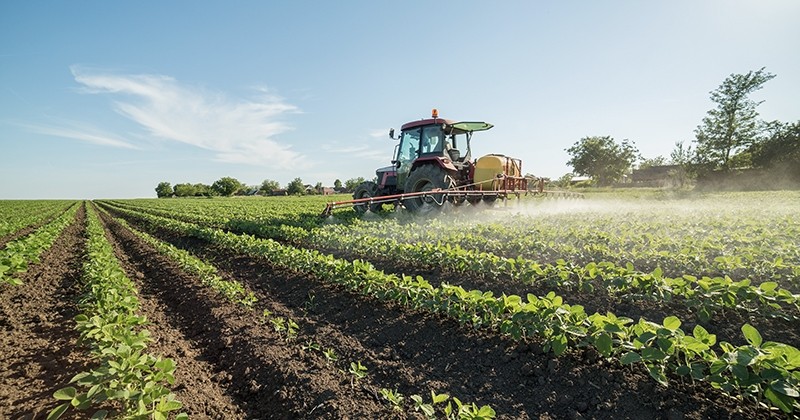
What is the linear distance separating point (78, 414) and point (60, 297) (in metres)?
3.82

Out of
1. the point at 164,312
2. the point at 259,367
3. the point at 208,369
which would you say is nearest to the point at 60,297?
the point at 164,312

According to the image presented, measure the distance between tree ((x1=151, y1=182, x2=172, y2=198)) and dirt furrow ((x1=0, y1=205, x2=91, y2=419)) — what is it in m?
93.2

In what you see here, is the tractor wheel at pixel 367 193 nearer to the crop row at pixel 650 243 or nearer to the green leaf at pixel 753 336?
the crop row at pixel 650 243

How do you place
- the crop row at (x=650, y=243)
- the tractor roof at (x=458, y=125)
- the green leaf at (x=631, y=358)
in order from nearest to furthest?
the green leaf at (x=631, y=358)
the crop row at (x=650, y=243)
the tractor roof at (x=458, y=125)

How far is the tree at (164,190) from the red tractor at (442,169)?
92.2 m

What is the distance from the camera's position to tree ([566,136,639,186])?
2077 inches

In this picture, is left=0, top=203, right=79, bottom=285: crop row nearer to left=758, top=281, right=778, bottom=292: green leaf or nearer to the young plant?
the young plant

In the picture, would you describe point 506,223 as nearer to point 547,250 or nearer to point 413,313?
point 547,250

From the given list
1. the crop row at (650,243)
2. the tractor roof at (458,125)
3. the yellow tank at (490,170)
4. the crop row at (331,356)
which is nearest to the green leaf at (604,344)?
the crop row at (331,356)

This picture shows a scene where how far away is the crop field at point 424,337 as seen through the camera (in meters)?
2.18

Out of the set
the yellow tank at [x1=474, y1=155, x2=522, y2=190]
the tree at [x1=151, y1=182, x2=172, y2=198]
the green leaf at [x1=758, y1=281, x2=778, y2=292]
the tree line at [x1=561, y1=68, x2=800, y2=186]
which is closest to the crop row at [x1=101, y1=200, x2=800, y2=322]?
the green leaf at [x1=758, y1=281, x2=778, y2=292]

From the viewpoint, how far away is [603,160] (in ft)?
175

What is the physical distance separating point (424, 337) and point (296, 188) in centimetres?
7836

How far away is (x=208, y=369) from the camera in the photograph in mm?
3148
